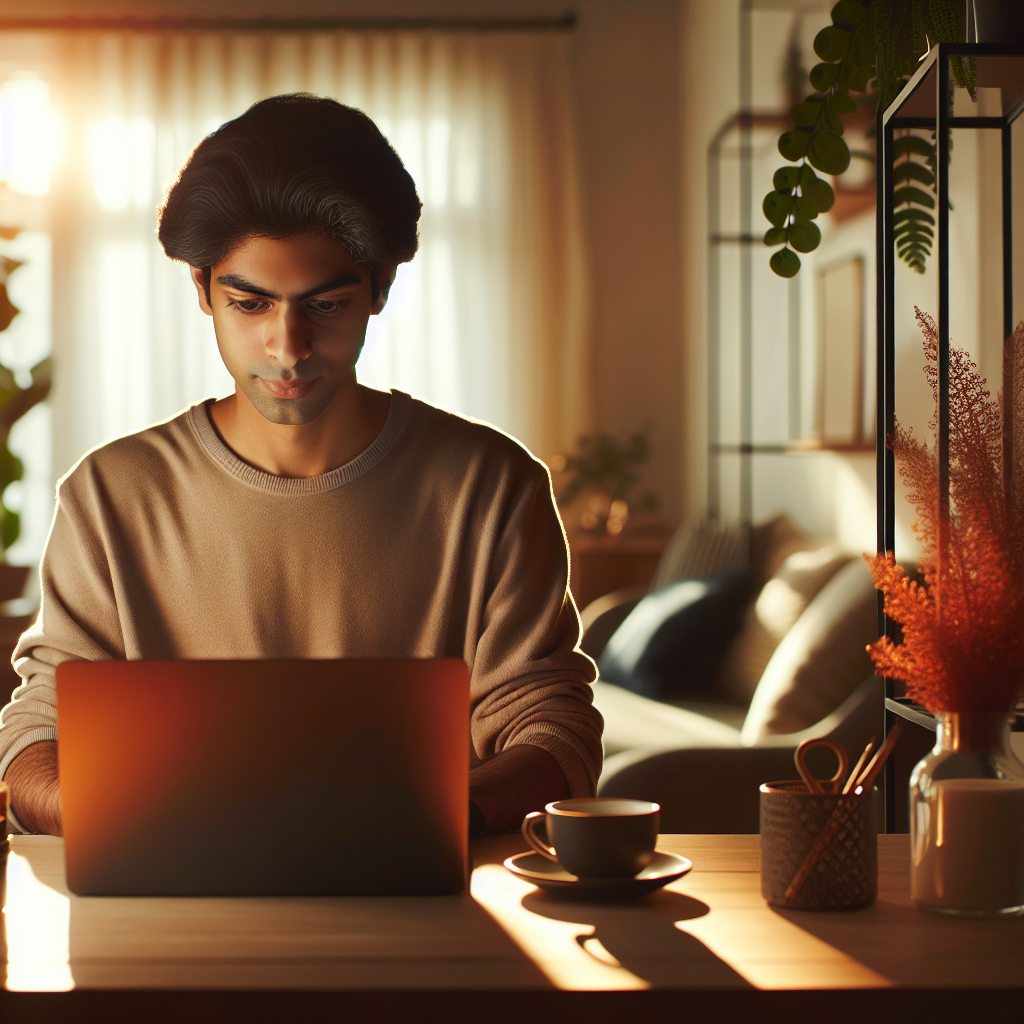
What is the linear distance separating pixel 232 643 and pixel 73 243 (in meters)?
3.83

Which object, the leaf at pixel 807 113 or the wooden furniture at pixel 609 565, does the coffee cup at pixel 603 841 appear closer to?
the leaf at pixel 807 113

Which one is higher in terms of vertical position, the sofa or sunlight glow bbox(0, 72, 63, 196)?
sunlight glow bbox(0, 72, 63, 196)

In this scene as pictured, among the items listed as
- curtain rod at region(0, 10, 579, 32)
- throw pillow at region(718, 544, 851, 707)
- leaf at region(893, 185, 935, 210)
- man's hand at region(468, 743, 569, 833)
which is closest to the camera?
man's hand at region(468, 743, 569, 833)

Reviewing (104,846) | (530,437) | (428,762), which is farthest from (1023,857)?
(530,437)

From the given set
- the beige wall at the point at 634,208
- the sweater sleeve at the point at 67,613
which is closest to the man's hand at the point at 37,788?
the sweater sleeve at the point at 67,613

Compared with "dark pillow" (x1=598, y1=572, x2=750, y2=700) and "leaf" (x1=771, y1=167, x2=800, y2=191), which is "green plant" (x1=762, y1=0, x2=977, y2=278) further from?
"dark pillow" (x1=598, y1=572, x2=750, y2=700)

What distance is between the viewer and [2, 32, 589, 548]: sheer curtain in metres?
4.61

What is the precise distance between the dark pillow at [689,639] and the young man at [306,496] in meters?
1.71

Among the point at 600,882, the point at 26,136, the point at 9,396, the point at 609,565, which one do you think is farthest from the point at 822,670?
the point at 26,136

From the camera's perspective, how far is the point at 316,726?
70 cm

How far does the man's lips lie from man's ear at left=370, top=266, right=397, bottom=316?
0.12 m

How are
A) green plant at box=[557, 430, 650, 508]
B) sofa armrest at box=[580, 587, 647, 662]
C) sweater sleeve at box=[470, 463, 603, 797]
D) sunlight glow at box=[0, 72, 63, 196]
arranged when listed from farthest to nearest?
sunlight glow at box=[0, 72, 63, 196]
green plant at box=[557, 430, 650, 508]
sofa armrest at box=[580, 587, 647, 662]
sweater sleeve at box=[470, 463, 603, 797]

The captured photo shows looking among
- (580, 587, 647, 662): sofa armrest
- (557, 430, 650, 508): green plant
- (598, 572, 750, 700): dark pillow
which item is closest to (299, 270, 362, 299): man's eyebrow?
(598, 572, 750, 700): dark pillow

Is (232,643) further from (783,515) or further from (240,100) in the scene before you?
(240,100)
